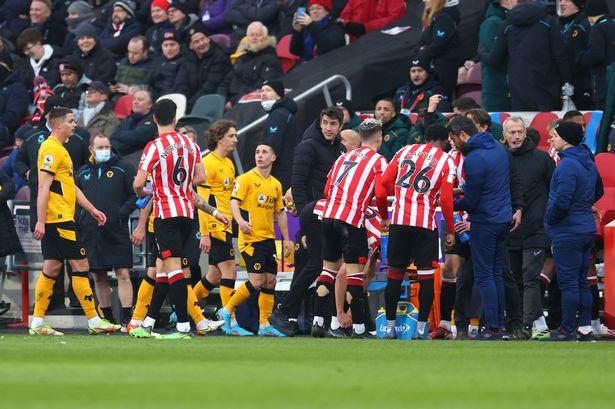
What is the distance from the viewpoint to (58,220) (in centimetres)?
1524

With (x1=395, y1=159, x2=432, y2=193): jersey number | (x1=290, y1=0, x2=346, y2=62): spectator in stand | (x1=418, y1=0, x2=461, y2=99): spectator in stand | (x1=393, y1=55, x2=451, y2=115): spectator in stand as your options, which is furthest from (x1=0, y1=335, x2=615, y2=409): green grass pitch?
(x1=290, y1=0, x2=346, y2=62): spectator in stand

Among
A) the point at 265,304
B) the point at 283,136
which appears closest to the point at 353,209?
the point at 265,304

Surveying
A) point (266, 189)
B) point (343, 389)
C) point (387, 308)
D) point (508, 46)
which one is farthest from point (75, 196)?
point (343, 389)

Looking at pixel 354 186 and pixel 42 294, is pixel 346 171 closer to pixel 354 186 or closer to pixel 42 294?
pixel 354 186

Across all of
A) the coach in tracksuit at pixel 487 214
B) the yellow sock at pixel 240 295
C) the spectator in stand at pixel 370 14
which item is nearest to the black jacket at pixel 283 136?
the yellow sock at pixel 240 295

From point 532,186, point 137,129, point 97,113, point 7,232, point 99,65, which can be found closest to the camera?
point 532,186

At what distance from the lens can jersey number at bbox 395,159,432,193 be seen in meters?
14.0

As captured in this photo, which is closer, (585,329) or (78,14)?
(585,329)

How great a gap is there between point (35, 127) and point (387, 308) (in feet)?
27.0

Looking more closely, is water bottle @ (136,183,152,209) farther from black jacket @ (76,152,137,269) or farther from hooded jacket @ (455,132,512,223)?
hooded jacket @ (455,132,512,223)

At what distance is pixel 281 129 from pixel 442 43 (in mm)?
2443

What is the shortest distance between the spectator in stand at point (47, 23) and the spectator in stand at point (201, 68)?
4.22 meters

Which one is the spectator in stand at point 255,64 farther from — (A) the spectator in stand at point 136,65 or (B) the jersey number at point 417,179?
(B) the jersey number at point 417,179

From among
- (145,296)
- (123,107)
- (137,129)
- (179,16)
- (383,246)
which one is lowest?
(145,296)
